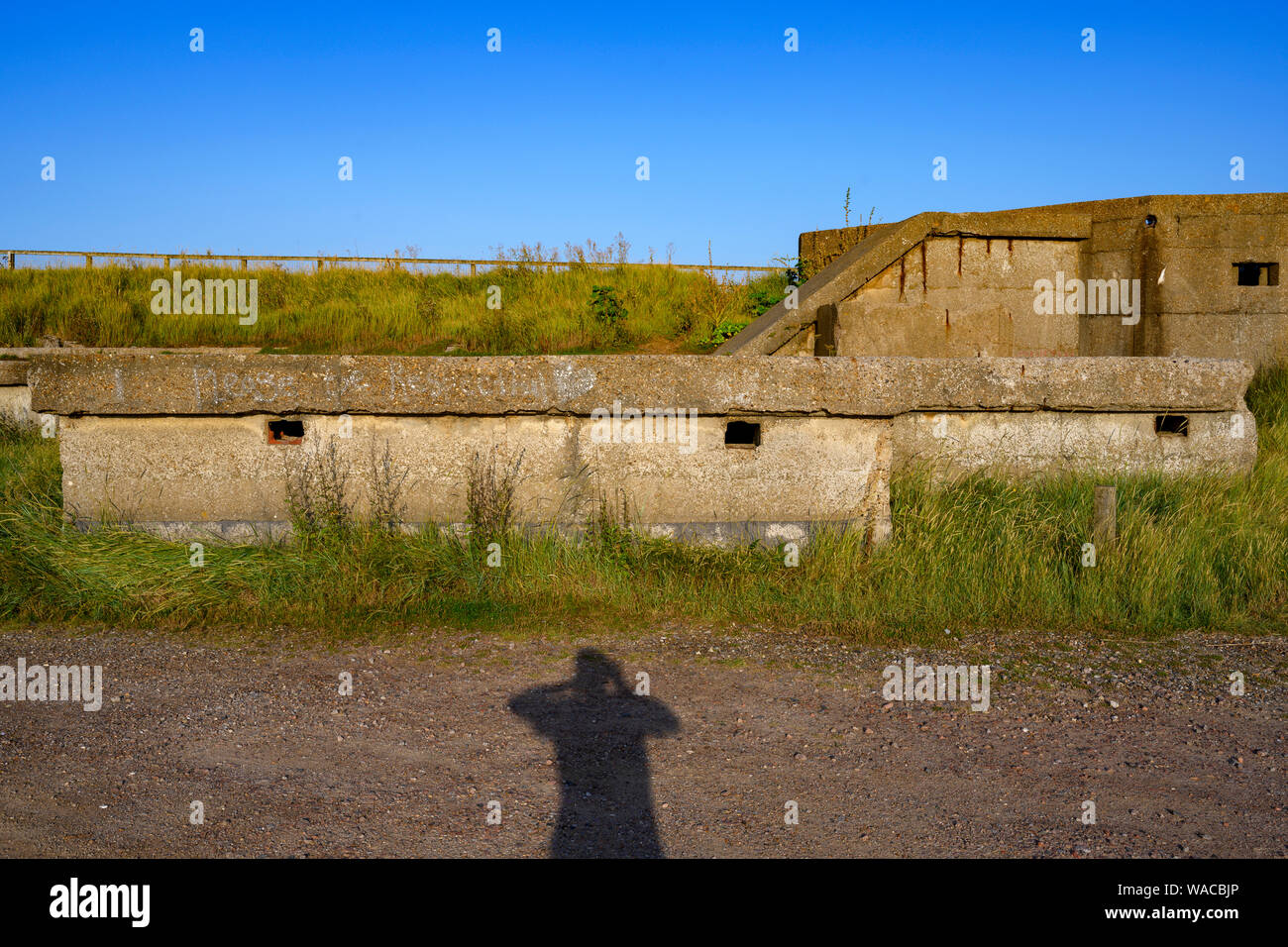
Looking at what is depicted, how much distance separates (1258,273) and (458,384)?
8224mm

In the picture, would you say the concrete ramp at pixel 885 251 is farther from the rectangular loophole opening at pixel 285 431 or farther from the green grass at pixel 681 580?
the rectangular loophole opening at pixel 285 431

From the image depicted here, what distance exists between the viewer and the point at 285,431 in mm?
5629

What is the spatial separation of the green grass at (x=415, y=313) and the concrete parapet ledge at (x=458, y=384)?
532cm

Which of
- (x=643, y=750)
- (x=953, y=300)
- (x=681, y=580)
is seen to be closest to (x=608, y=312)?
(x=953, y=300)

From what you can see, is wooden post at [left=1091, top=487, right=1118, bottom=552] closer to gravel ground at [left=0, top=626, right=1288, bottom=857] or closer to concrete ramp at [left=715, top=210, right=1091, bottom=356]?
gravel ground at [left=0, top=626, right=1288, bottom=857]

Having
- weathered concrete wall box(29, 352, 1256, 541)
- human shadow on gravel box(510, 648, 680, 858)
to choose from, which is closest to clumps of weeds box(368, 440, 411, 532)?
weathered concrete wall box(29, 352, 1256, 541)

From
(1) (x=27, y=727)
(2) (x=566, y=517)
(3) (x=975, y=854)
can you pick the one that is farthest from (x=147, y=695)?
(3) (x=975, y=854)

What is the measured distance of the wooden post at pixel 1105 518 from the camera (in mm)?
5449

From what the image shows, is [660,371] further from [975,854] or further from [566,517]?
[975,854]

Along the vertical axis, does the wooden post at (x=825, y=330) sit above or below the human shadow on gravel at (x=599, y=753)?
above

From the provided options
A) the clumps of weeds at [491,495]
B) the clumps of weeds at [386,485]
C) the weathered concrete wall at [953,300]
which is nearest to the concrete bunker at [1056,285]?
the weathered concrete wall at [953,300]

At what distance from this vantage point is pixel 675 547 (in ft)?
17.8

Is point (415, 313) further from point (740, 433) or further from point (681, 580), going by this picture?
point (681, 580)

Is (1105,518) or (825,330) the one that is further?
(825,330)
